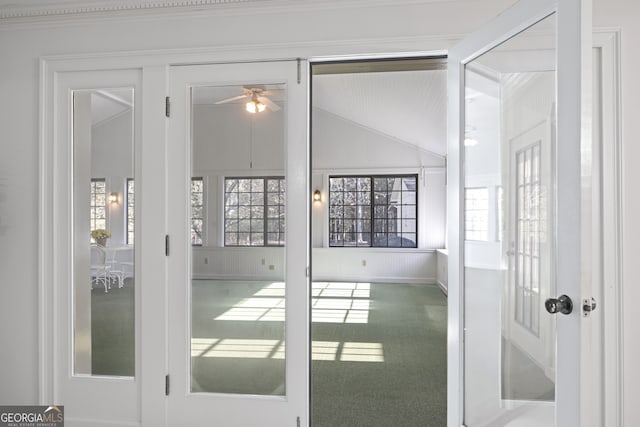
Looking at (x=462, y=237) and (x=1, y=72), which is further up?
(x=1, y=72)

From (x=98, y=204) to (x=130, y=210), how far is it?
210 millimetres

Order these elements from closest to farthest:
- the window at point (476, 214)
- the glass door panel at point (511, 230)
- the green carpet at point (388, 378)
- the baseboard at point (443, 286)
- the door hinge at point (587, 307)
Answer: the door hinge at point (587, 307) → the glass door panel at point (511, 230) → the window at point (476, 214) → the green carpet at point (388, 378) → the baseboard at point (443, 286)

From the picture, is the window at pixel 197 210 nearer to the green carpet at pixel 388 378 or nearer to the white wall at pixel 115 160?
the white wall at pixel 115 160

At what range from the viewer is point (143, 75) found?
8.04 ft

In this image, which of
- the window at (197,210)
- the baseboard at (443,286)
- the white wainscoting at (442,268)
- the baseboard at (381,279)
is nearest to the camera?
the window at (197,210)

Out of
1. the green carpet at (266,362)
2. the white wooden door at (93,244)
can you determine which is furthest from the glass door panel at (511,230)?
the white wooden door at (93,244)

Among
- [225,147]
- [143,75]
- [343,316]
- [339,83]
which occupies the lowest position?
[343,316]

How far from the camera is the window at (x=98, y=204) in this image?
2.51 m

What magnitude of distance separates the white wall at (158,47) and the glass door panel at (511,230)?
1.79 ft

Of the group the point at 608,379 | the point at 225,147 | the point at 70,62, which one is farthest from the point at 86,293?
the point at 608,379

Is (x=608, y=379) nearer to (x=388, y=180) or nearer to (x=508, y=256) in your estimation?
(x=508, y=256)

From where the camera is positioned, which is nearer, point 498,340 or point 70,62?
point 498,340

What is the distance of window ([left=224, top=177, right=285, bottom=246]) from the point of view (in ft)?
7.91

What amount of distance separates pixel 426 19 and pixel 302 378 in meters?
2.12
